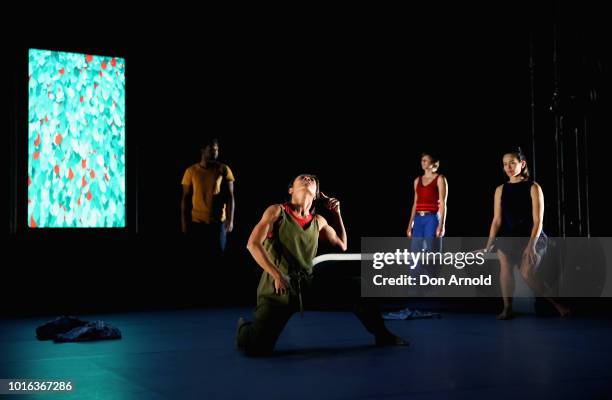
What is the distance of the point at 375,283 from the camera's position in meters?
8.64

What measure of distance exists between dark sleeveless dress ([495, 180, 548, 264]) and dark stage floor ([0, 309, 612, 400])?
599mm

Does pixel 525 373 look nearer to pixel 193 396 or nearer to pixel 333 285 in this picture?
pixel 333 285

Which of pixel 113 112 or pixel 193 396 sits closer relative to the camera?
pixel 193 396

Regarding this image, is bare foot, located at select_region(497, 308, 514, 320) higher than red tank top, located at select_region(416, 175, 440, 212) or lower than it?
lower

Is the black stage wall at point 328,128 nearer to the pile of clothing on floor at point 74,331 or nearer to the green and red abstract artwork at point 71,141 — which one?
the green and red abstract artwork at point 71,141

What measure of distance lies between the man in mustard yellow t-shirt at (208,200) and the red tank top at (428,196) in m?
1.95

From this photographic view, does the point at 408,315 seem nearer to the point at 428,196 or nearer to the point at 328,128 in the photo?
the point at 428,196

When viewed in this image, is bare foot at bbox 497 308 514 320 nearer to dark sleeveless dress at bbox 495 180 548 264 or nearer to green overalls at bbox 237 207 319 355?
dark sleeveless dress at bbox 495 180 548 264

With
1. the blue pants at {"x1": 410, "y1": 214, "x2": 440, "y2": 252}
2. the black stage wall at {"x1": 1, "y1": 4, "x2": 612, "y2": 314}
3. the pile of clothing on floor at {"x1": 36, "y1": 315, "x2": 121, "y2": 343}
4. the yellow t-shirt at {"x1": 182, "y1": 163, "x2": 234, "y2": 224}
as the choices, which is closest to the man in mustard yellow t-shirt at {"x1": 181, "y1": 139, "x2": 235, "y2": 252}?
the yellow t-shirt at {"x1": 182, "y1": 163, "x2": 234, "y2": 224}

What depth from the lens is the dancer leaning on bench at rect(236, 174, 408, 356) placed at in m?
3.92

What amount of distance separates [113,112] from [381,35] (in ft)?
11.0

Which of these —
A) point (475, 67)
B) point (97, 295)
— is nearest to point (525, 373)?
point (97, 295)

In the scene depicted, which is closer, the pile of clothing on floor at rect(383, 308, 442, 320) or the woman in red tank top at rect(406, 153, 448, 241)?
the pile of clothing on floor at rect(383, 308, 442, 320)

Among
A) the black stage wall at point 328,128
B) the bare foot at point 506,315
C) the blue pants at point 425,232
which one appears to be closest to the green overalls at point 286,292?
the bare foot at point 506,315
